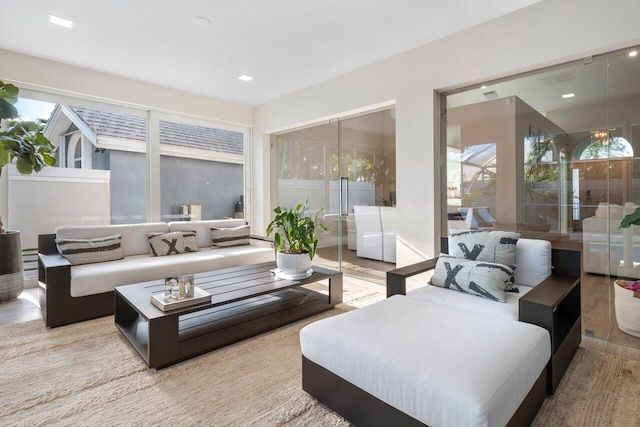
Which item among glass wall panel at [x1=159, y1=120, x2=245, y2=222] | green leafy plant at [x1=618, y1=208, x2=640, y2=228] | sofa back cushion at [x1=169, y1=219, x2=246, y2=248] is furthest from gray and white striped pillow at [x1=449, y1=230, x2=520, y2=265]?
glass wall panel at [x1=159, y1=120, x2=245, y2=222]

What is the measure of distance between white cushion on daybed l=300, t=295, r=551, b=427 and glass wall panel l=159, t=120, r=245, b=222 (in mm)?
4097

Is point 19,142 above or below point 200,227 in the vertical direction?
above

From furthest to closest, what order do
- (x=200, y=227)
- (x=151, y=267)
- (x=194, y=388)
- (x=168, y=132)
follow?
(x=168, y=132)
(x=200, y=227)
(x=151, y=267)
(x=194, y=388)

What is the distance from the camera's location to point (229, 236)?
15.0 feet

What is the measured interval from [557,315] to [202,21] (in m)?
3.81

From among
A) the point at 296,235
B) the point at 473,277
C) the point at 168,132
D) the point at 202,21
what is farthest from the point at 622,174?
the point at 168,132

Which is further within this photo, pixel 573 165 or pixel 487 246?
pixel 573 165

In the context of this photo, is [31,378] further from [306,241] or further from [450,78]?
[450,78]

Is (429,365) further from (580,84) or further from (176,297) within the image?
(580,84)

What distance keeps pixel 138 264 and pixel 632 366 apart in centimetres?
413

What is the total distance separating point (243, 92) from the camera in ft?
17.2

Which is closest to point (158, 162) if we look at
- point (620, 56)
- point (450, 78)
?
point (450, 78)

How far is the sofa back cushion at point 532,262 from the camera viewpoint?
2.44m

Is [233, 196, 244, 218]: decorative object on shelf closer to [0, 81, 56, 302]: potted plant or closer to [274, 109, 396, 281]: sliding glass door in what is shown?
[274, 109, 396, 281]: sliding glass door
